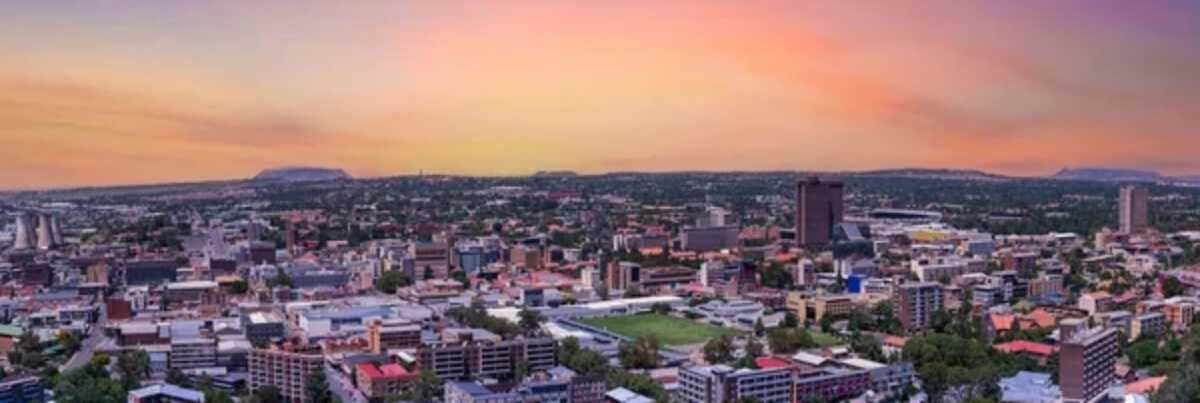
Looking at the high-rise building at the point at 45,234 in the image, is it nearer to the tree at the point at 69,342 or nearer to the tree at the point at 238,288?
the tree at the point at 238,288

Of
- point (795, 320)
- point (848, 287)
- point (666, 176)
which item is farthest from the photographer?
point (666, 176)

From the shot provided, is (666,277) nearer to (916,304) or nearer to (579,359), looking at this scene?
(916,304)

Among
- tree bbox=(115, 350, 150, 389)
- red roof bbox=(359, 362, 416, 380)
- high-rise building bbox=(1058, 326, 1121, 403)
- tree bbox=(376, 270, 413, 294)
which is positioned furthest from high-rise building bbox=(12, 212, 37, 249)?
high-rise building bbox=(1058, 326, 1121, 403)

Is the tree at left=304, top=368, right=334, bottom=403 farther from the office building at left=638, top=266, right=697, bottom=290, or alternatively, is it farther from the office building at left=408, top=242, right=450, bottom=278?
the office building at left=408, top=242, right=450, bottom=278

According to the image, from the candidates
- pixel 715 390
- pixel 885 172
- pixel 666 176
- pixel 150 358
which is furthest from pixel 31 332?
pixel 885 172

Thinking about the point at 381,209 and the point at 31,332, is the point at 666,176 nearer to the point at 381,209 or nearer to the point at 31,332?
the point at 381,209
